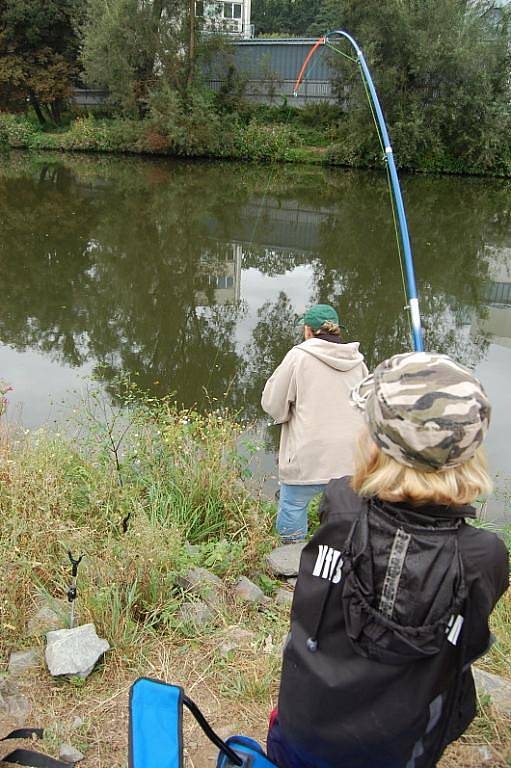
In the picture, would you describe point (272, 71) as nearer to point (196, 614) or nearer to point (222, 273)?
point (222, 273)

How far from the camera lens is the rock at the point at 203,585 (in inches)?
102

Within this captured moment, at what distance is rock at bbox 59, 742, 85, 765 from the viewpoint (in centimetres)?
183

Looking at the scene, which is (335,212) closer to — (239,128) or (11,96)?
(239,128)

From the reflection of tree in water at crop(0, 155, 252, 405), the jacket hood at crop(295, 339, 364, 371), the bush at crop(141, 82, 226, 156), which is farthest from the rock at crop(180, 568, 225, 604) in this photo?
the bush at crop(141, 82, 226, 156)

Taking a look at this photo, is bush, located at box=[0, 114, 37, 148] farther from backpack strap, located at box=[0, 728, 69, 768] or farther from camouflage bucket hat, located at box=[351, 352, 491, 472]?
camouflage bucket hat, located at box=[351, 352, 491, 472]

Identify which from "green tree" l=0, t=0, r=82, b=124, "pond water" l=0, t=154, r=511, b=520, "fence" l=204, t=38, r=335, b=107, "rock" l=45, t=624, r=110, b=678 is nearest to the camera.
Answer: "rock" l=45, t=624, r=110, b=678

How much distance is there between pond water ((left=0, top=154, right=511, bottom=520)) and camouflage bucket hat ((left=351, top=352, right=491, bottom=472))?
12.6 feet

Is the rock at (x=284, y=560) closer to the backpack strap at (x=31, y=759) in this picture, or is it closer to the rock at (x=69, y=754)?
the rock at (x=69, y=754)

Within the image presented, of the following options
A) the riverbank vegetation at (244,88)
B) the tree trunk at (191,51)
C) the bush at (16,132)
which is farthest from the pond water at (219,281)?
the bush at (16,132)

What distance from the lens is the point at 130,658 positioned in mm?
2273

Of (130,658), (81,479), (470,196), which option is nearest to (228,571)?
(130,658)

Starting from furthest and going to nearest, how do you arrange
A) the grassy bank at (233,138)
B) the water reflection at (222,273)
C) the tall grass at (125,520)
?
the grassy bank at (233,138) → the water reflection at (222,273) → the tall grass at (125,520)

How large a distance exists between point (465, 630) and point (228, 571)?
1812 mm

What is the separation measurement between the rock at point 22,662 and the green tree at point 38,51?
2608 cm
